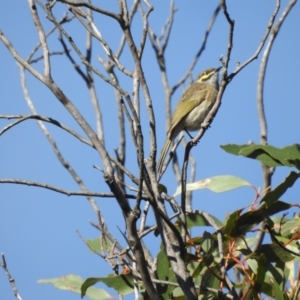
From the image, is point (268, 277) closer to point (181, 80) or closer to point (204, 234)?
point (204, 234)

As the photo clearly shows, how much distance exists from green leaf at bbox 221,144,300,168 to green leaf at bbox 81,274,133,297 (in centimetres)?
74

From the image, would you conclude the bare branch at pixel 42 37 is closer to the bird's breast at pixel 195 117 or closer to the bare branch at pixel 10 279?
the bare branch at pixel 10 279

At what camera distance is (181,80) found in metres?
6.59

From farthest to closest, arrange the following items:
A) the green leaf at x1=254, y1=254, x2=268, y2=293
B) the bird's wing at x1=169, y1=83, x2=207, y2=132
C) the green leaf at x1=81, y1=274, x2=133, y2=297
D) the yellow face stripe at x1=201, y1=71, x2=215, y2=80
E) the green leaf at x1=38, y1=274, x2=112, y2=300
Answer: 1. the yellow face stripe at x1=201, y1=71, x2=215, y2=80
2. the bird's wing at x1=169, y1=83, x2=207, y2=132
3. the green leaf at x1=38, y1=274, x2=112, y2=300
4. the green leaf at x1=81, y1=274, x2=133, y2=297
5. the green leaf at x1=254, y1=254, x2=268, y2=293

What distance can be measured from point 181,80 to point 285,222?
3720 millimetres

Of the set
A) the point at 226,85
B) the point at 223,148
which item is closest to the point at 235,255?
the point at 223,148

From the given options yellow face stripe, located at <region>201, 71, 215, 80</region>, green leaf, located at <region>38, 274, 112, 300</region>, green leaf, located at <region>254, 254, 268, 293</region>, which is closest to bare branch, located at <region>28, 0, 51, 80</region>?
green leaf, located at <region>254, 254, 268, 293</region>

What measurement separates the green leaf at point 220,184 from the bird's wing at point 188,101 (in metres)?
2.67

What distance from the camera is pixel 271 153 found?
9.12 feet

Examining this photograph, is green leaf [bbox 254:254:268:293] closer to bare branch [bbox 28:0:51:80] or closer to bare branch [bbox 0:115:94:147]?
bare branch [bbox 0:115:94:147]

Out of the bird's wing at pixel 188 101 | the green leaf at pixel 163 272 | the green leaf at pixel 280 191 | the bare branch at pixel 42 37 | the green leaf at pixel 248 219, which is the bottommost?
the green leaf at pixel 163 272

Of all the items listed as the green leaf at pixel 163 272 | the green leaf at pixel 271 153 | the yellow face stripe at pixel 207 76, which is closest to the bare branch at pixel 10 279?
the green leaf at pixel 163 272

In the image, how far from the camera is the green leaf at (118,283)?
291cm

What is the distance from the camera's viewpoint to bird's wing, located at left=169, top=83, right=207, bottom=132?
5.83 meters
